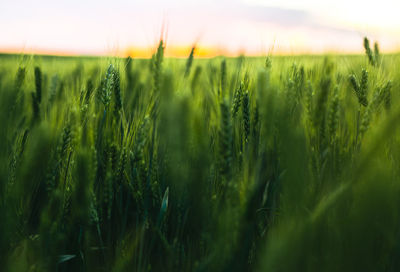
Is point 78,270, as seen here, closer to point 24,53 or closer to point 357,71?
point 24,53

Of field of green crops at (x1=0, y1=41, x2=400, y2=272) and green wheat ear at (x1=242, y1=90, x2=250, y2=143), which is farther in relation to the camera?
green wheat ear at (x1=242, y1=90, x2=250, y2=143)

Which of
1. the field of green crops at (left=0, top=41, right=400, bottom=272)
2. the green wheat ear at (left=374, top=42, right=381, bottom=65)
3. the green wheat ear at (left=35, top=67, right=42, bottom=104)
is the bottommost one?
the field of green crops at (left=0, top=41, right=400, bottom=272)

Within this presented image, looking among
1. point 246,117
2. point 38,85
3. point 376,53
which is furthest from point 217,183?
point 376,53

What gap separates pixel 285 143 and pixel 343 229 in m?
0.16

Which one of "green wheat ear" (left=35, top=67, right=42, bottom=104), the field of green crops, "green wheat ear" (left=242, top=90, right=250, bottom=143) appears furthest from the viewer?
"green wheat ear" (left=35, top=67, right=42, bottom=104)

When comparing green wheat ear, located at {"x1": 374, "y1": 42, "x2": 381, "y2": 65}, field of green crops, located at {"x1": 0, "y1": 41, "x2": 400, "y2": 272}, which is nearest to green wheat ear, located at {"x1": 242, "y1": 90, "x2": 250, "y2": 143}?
field of green crops, located at {"x1": 0, "y1": 41, "x2": 400, "y2": 272}

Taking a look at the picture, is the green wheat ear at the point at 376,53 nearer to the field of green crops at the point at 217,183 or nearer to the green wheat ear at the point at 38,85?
the field of green crops at the point at 217,183

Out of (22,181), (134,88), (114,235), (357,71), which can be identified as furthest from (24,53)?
(357,71)

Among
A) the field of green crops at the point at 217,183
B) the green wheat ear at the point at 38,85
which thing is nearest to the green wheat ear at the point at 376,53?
the field of green crops at the point at 217,183

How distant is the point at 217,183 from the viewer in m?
0.65

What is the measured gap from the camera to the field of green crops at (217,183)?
1.60 feet

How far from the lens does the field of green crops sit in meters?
0.49

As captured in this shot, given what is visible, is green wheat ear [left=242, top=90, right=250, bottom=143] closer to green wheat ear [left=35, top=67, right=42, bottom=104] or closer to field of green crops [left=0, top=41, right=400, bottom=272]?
field of green crops [left=0, top=41, right=400, bottom=272]

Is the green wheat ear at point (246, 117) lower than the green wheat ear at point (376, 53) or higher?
lower
